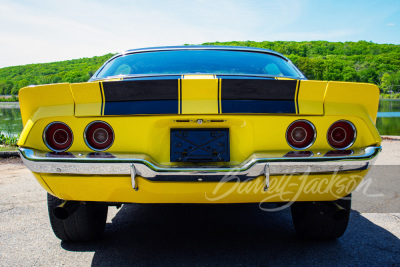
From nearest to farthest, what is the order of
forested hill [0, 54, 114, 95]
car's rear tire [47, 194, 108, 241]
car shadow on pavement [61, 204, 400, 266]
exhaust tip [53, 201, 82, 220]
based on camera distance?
exhaust tip [53, 201, 82, 220] → car shadow on pavement [61, 204, 400, 266] → car's rear tire [47, 194, 108, 241] → forested hill [0, 54, 114, 95]

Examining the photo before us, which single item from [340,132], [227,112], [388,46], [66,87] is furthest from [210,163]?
[388,46]

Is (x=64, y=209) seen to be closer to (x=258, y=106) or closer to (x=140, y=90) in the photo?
(x=140, y=90)

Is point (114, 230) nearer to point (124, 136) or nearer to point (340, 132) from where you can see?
point (124, 136)

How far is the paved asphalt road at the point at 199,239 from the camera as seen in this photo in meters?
2.09

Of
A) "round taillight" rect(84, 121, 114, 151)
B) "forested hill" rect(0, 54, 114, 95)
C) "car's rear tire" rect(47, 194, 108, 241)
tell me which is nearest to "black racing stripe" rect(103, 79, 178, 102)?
"round taillight" rect(84, 121, 114, 151)

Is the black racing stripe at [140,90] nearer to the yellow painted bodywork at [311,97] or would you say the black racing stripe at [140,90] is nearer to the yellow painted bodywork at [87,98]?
the yellow painted bodywork at [87,98]

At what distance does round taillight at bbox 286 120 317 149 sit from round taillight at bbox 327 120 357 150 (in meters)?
0.13

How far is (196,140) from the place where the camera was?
5.88 ft

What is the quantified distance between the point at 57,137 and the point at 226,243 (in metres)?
1.35

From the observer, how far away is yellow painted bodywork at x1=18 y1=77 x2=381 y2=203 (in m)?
1.76

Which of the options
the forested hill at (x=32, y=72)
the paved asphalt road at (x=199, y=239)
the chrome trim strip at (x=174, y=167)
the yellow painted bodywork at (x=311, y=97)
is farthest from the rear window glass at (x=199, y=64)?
the forested hill at (x=32, y=72)

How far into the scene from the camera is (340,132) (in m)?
1.85

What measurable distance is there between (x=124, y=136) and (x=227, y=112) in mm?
574

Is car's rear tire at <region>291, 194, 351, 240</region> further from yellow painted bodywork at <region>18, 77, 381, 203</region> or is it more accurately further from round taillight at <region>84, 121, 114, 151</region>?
round taillight at <region>84, 121, 114, 151</region>
